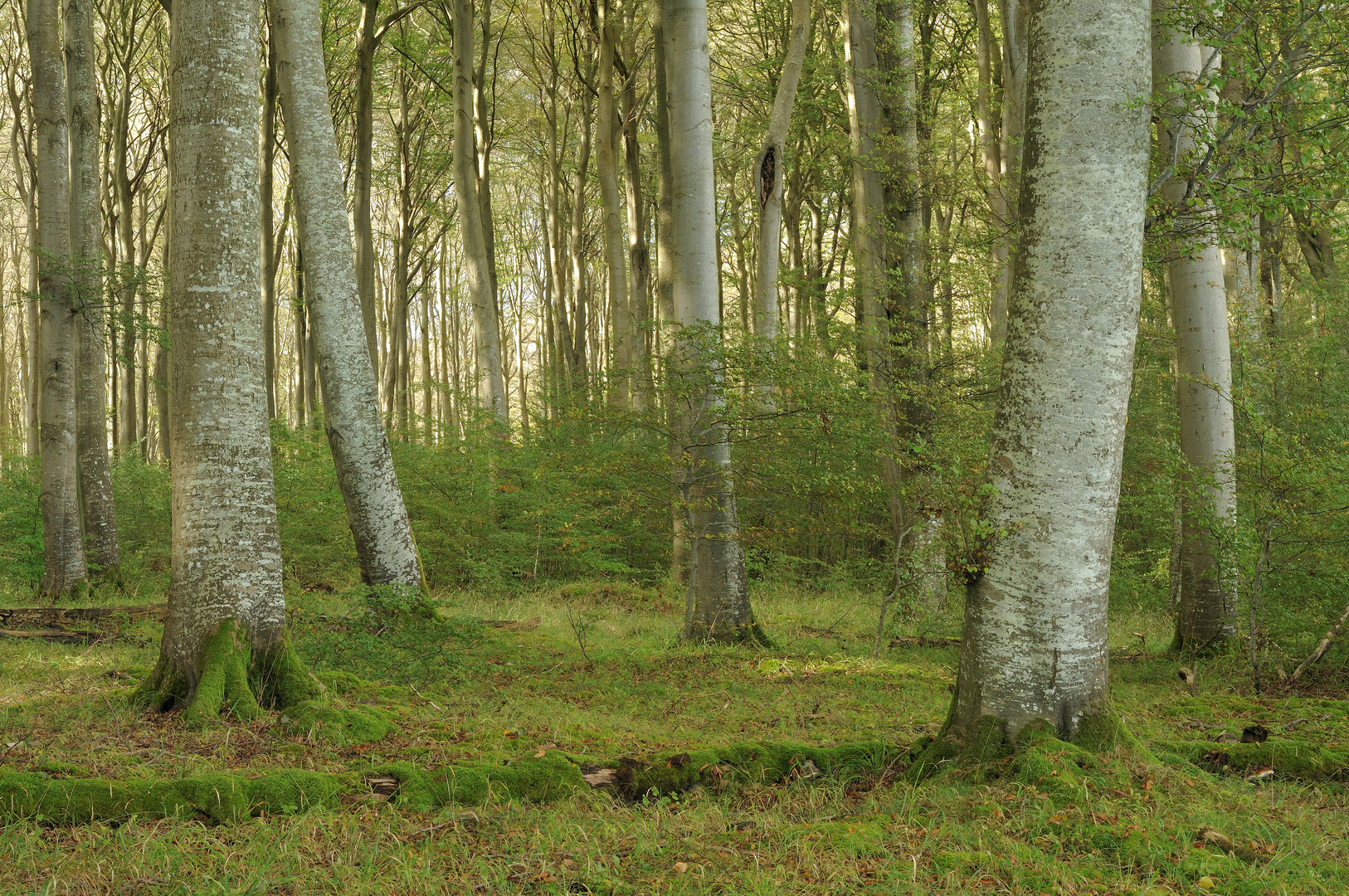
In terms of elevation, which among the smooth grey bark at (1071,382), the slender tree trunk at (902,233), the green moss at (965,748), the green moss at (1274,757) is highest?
the slender tree trunk at (902,233)

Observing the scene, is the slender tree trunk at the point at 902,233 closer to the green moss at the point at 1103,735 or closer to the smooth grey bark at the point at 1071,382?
the smooth grey bark at the point at 1071,382

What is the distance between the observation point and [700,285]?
831 cm

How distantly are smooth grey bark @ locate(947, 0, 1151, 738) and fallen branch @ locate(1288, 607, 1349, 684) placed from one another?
3583mm

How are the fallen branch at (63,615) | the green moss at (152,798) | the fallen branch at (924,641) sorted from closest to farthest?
the green moss at (152,798), the fallen branch at (63,615), the fallen branch at (924,641)

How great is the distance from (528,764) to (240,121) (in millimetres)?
4173

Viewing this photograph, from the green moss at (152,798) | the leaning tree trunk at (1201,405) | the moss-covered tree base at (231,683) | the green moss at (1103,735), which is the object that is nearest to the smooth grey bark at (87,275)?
the moss-covered tree base at (231,683)

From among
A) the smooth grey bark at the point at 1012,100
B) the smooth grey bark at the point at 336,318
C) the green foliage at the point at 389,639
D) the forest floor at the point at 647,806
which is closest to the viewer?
the forest floor at the point at 647,806

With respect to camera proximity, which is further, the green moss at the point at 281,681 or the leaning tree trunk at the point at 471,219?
the leaning tree trunk at the point at 471,219

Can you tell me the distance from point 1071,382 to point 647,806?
273 centimetres

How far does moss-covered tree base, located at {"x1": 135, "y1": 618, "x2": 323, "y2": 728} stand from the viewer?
4.80 m

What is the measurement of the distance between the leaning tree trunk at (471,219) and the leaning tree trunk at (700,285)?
6584mm

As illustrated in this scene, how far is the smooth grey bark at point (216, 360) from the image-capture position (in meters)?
5.00

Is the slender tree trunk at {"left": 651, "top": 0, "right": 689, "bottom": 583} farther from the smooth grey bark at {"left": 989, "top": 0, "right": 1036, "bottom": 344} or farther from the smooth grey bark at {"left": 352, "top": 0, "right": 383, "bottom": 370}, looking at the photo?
the smooth grey bark at {"left": 352, "top": 0, "right": 383, "bottom": 370}

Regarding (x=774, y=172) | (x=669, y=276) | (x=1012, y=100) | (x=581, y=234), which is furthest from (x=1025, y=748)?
(x=581, y=234)
